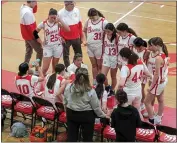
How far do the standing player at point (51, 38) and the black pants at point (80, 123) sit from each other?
280 cm

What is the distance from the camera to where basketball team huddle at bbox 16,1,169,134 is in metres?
6.58

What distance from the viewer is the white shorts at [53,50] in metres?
8.34

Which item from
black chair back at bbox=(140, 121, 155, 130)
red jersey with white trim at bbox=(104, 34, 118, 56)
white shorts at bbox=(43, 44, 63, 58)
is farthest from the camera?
white shorts at bbox=(43, 44, 63, 58)

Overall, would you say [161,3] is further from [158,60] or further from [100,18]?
[158,60]

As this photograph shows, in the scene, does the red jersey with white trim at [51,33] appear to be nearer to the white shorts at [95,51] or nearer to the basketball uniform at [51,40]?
the basketball uniform at [51,40]

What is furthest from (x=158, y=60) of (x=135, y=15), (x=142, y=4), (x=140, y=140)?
(x=142, y=4)

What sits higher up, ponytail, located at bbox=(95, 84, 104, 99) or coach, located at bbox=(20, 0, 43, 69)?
coach, located at bbox=(20, 0, 43, 69)

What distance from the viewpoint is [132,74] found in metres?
6.50

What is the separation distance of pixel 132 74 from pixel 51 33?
2386 mm

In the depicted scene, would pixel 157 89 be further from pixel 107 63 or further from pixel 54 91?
pixel 54 91

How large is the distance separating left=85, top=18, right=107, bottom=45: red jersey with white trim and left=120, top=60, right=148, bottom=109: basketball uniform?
61.7 inches

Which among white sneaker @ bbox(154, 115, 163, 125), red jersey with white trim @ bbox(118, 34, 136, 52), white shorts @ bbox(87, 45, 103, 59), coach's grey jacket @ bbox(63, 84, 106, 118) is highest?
red jersey with white trim @ bbox(118, 34, 136, 52)

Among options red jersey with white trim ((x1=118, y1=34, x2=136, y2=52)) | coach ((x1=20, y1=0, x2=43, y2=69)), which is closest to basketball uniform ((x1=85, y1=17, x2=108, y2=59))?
red jersey with white trim ((x1=118, y1=34, x2=136, y2=52))

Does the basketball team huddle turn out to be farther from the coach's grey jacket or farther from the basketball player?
the coach's grey jacket
